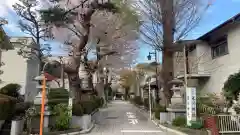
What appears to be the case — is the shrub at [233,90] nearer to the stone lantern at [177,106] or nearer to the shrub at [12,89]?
the stone lantern at [177,106]

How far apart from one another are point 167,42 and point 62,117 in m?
9.52

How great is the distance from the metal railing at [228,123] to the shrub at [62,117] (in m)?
7.03

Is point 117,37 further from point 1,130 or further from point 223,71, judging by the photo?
point 1,130

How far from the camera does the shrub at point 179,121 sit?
13.9 m

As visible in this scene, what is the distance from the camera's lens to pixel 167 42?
18.2 metres

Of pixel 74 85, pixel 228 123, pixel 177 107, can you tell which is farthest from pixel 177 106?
pixel 74 85

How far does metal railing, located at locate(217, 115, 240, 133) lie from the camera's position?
36.2ft

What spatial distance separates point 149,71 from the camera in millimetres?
40125

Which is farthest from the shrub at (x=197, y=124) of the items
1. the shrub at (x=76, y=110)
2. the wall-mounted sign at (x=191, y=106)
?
the shrub at (x=76, y=110)

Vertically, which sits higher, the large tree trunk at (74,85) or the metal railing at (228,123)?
the large tree trunk at (74,85)

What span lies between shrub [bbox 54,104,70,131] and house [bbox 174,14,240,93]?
1047cm

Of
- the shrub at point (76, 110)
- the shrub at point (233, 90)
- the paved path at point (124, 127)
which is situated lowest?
the paved path at point (124, 127)

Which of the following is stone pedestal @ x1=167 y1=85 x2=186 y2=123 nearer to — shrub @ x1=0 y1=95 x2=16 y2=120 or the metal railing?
the metal railing

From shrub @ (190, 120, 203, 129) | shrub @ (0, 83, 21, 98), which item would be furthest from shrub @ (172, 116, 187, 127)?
shrub @ (0, 83, 21, 98)
